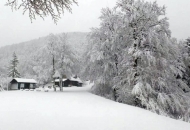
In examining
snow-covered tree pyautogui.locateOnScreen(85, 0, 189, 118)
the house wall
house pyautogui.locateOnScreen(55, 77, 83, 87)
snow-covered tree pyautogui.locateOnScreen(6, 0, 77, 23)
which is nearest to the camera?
snow-covered tree pyautogui.locateOnScreen(6, 0, 77, 23)

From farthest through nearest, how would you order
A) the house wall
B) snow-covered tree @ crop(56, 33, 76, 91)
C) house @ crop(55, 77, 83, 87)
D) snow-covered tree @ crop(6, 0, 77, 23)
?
house @ crop(55, 77, 83, 87) → the house wall → snow-covered tree @ crop(56, 33, 76, 91) → snow-covered tree @ crop(6, 0, 77, 23)

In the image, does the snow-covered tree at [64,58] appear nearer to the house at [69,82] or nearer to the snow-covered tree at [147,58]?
the snow-covered tree at [147,58]

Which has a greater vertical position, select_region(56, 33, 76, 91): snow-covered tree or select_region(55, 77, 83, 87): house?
select_region(56, 33, 76, 91): snow-covered tree

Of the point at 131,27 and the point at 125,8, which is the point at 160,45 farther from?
the point at 125,8

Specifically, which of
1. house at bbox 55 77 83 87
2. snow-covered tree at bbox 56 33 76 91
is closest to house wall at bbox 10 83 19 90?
house at bbox 55 77 83 87

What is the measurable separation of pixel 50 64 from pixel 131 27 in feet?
64.4

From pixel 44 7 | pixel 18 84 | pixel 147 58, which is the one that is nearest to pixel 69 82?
pixel 18 84

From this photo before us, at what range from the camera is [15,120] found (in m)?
6.88

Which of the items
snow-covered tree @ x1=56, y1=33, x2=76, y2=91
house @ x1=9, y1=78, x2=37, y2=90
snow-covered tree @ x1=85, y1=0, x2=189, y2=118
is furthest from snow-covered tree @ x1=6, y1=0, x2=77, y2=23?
house @ x1=9, y1=78, x2=37, y2=90

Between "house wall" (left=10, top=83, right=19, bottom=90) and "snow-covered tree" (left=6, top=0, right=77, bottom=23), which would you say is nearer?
"snow-covered tree" (left=6, top=0, right=77, bottom=23)

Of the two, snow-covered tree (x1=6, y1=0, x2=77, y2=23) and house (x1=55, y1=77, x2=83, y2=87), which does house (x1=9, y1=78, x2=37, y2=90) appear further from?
snow-covered tree (x1=6, y1=0, x2=77, y2=23)

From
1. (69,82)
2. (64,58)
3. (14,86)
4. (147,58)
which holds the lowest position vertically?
(14,86)

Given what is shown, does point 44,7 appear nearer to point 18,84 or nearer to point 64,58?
point 64,58

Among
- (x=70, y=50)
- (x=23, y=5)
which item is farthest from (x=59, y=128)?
(x=70, y=50)
